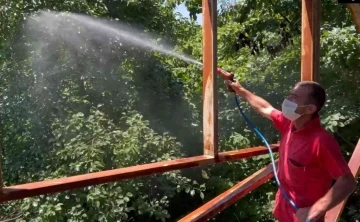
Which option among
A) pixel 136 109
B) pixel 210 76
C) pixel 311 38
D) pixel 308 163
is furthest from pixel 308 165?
pixel 136 109

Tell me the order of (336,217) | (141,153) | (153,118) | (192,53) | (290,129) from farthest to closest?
(192,53) < (153,118) < (141,153) < (336,217) < (290,129)

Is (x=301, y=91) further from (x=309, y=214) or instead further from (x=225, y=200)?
(x=225, y=200)

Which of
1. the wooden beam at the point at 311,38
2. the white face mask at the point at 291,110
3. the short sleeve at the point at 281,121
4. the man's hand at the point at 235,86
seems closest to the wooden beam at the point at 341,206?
the wooden beam at the point at 311,38

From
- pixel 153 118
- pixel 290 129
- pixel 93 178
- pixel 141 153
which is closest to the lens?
pixel 93 178

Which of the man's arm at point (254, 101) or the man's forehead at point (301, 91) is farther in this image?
the man's arm at point (254, 101)

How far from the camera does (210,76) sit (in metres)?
2.34

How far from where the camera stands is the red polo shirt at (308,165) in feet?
5.92

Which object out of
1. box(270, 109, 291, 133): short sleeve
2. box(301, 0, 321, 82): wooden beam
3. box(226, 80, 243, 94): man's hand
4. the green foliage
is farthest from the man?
the green foliage

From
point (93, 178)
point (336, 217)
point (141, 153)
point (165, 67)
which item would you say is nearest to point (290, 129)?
point (93, 178)

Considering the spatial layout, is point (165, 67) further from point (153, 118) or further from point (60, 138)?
point (60, 138)

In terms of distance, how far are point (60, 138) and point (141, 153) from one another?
0.69m

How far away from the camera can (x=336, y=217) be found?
284 centimetres

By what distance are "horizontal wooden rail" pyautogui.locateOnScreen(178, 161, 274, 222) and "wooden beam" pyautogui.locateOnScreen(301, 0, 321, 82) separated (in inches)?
20.2

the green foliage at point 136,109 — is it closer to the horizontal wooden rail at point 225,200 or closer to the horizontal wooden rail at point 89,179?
the horizontal wooden rail at point 225,200
